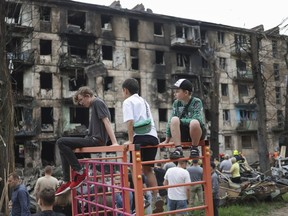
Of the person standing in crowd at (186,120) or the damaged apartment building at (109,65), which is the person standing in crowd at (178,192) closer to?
the person standing in crowd at (186,120)

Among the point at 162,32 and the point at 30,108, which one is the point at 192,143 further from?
the point at 162,32

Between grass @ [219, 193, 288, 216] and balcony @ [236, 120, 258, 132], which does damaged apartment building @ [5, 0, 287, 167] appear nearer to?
balcony @ [236, 120, 258, 132]

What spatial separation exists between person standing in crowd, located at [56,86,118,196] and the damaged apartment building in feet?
72.7

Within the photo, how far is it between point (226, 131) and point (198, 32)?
1078 cm

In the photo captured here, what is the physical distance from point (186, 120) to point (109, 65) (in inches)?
1193

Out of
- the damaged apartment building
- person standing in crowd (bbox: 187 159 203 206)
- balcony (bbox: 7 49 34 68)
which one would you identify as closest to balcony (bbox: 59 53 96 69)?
the damaged apartment building

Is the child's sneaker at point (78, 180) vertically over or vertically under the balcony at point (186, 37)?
under

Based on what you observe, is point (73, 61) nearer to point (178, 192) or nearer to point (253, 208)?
point (253, 208)

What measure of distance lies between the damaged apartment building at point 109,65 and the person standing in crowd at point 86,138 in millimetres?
22154

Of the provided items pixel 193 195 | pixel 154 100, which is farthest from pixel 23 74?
pixel 193 195

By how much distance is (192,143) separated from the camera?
4.58 m

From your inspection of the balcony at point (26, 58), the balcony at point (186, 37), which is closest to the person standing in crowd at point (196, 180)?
the balcony at point (26, 58)

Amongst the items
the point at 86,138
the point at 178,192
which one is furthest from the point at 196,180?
the point at 86,138

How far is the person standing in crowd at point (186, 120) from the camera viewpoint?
4535 mm
